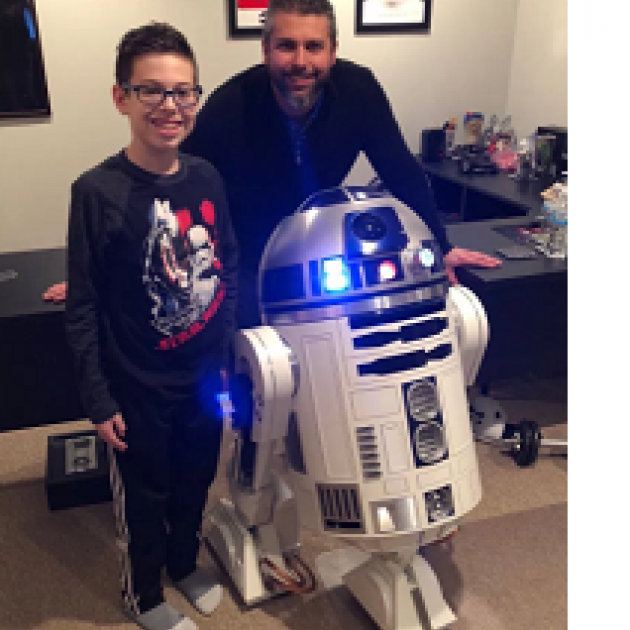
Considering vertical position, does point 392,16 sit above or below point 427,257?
above

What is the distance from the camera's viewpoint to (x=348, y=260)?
112 cm

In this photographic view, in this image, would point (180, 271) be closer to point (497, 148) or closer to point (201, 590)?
point (201, 590)

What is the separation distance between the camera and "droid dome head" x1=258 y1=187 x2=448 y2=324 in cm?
111

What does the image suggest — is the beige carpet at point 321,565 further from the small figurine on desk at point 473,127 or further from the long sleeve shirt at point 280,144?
the small figurine on desk at point 473,127

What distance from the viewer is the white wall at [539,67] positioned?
300 cm

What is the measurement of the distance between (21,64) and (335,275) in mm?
2320

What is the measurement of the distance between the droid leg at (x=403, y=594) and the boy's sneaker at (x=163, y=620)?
0.41 meters

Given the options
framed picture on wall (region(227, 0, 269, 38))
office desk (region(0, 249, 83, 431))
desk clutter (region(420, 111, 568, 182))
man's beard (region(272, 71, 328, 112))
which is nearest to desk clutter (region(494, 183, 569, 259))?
desk clutter (region(420, 111, 568, 182))

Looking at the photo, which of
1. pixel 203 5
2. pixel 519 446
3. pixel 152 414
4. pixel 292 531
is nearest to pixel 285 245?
pixel 152 414

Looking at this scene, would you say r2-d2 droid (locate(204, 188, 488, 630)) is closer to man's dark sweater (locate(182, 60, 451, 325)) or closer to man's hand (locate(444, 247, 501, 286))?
man's dark sweater (locate(182, 60, 451, 325))

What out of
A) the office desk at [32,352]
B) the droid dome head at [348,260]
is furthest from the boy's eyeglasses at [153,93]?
the office desk at [32,352]

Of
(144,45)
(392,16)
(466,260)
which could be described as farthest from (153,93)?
(392,16)
